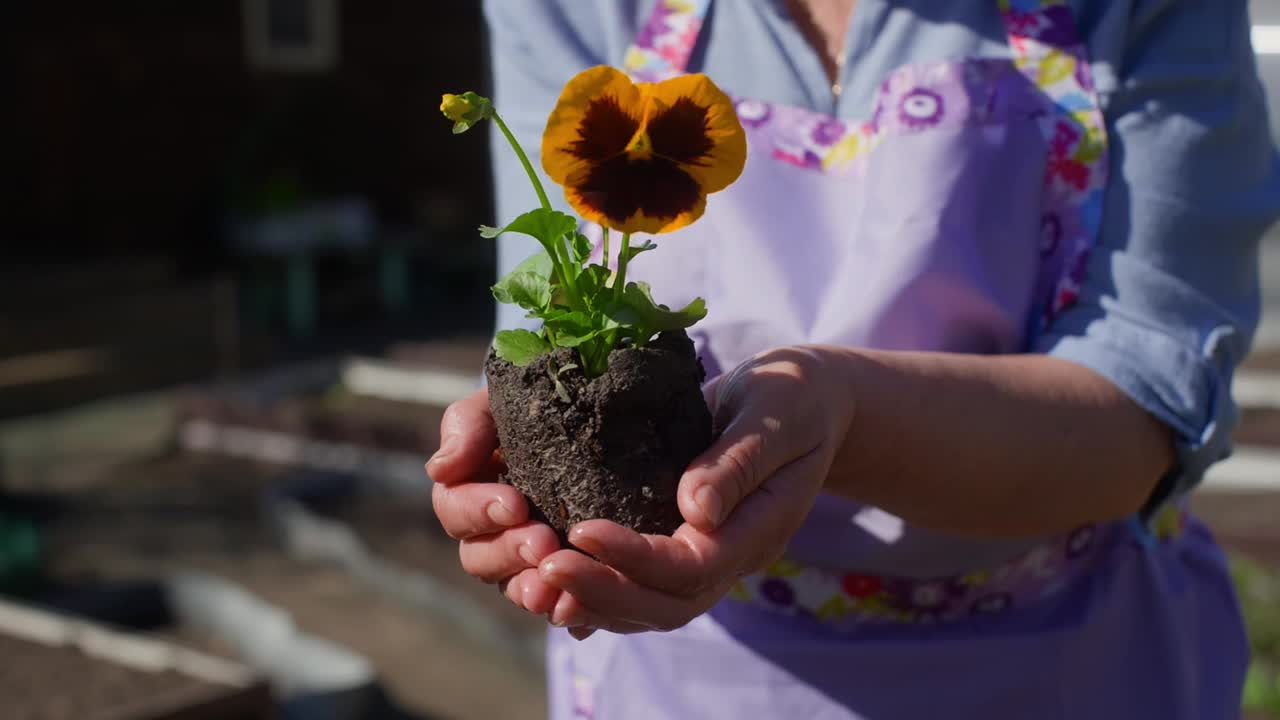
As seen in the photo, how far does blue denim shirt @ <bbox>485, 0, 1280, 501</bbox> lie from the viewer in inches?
60.1

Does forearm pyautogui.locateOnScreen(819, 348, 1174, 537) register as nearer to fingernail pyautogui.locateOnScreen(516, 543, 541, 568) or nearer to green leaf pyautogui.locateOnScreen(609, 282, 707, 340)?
green leaf pyautogui.locateOnScreen(609, 282, 707, 340)

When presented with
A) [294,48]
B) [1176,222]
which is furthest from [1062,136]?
[294,48]

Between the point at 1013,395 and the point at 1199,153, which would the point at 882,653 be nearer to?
the point at 1013,395

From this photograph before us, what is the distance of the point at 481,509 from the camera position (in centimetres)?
128

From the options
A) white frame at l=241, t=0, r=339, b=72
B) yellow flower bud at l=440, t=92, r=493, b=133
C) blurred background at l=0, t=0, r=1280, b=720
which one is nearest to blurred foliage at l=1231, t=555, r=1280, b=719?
blurred background at l=0, t=0, r=1280, b=720

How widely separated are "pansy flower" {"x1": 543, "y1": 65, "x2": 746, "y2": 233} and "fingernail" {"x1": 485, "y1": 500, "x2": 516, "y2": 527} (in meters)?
0.28

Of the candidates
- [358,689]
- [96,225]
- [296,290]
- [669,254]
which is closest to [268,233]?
[296,290]

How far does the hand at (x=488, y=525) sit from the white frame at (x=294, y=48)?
11.9 metres

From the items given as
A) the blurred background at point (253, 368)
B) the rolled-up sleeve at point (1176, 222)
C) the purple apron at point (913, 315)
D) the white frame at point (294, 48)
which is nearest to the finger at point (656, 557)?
the purple apron at point (913, 315)

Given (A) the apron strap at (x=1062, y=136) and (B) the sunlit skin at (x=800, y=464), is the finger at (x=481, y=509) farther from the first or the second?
(A) the apron strap at (x=1062, y=136)

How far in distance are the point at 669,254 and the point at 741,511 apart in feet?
1.65

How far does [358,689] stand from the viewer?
3.96m

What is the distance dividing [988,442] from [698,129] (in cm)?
47

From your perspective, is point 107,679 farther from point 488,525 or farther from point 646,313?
point 646,313
